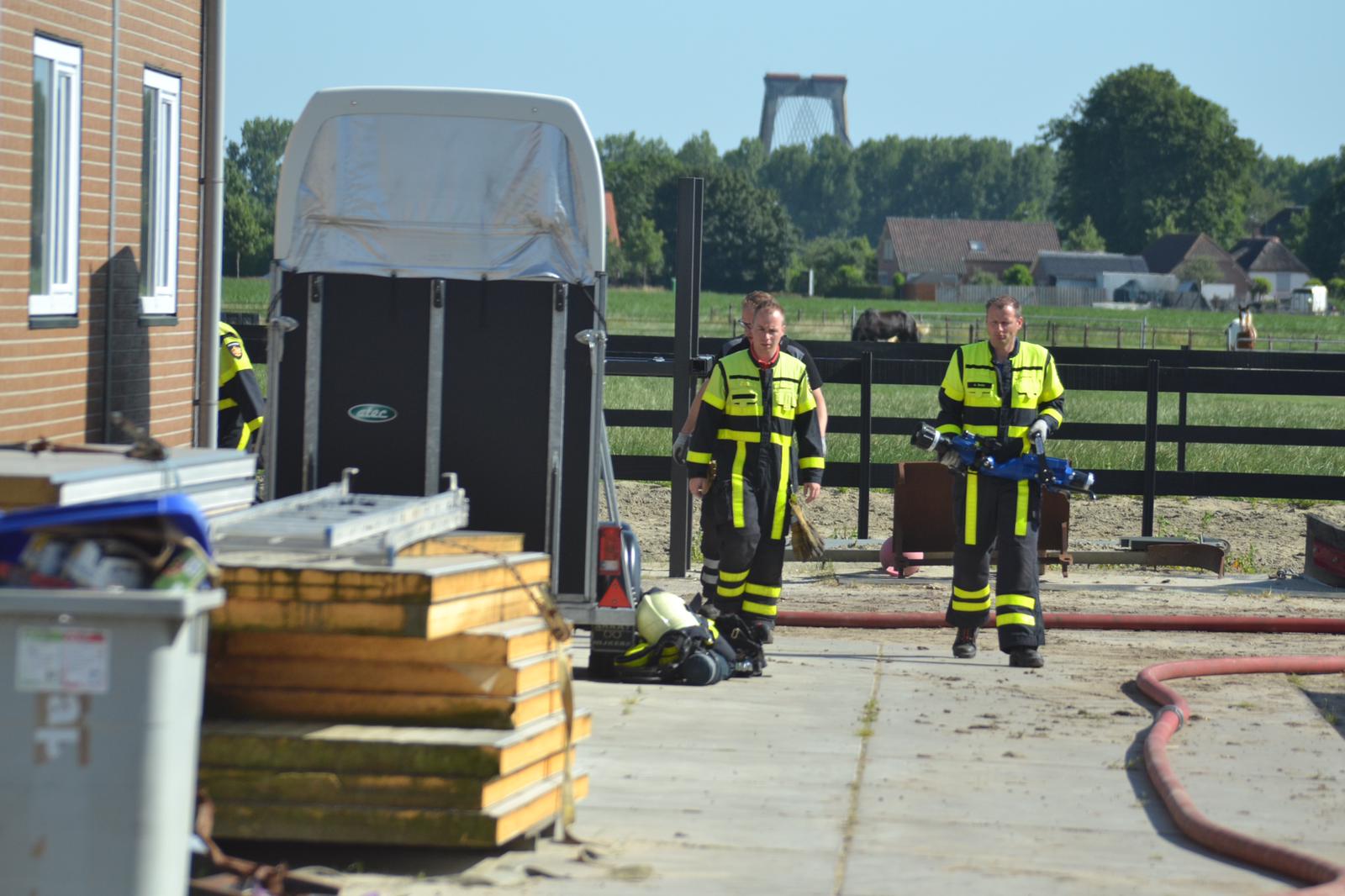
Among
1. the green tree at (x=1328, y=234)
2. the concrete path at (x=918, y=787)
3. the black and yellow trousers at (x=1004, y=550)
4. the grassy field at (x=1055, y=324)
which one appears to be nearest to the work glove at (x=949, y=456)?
the black and yellow trousers at (x=1004, y=550)

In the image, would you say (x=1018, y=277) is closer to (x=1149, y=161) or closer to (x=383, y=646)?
(x=1149, y=161)

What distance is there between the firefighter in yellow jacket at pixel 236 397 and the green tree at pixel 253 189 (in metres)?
1.85

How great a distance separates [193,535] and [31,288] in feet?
14.7

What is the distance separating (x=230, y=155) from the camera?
19141mm

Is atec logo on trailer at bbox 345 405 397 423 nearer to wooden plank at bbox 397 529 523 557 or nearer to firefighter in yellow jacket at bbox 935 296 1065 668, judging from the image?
wooden plank at bbox 397 529 523 557

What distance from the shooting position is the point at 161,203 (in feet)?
33.2

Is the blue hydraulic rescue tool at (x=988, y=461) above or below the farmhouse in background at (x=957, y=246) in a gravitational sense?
below

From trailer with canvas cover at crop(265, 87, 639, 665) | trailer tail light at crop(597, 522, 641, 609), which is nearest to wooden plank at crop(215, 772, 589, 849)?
trailer with canvas cover at crop(265, 87, 639, 665)

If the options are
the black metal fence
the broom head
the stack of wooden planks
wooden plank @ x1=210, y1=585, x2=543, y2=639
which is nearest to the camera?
wooden plank @ x1=210, y1=585, x2=543, y2=639

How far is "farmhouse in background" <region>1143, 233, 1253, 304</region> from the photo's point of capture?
427 feet

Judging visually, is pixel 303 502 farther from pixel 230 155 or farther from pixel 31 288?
pixel 230 155

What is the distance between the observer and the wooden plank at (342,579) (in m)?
4.91

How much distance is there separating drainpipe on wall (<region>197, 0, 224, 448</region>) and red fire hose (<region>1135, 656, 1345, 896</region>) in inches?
202

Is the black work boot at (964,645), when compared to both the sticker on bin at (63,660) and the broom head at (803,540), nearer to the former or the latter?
the broom head at (803,540)
